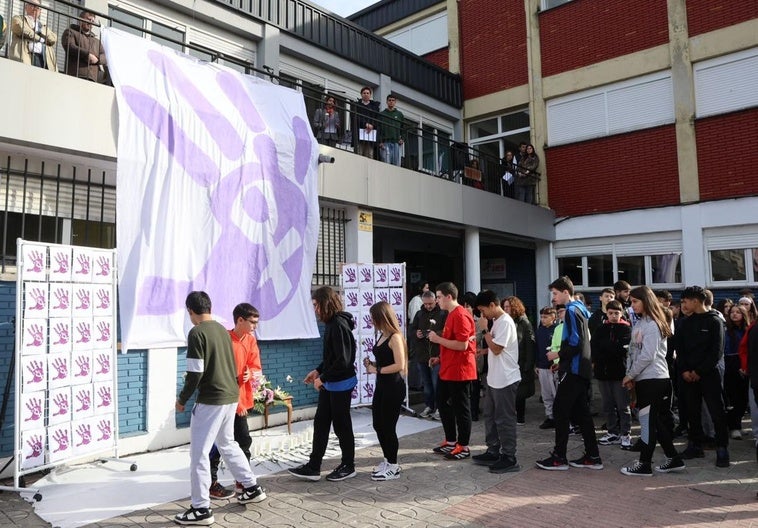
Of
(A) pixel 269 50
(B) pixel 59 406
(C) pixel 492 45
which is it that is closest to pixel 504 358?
(B) pixel 59 406

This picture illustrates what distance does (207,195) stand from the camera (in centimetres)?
709

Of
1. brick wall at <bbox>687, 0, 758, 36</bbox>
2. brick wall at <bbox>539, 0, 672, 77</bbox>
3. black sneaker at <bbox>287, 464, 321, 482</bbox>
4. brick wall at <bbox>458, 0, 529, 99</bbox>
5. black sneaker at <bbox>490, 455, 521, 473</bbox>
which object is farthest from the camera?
brick wall at <bbox>458, 0, 529, 99</bbox>

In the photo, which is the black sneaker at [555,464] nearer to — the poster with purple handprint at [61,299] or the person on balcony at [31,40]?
the poster with purple handprint at [61,299]

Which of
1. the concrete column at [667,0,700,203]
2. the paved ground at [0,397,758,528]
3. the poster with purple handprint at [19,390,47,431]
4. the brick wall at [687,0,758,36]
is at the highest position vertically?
the brick wall at [687,0,758,36]

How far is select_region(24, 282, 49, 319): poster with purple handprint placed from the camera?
5062 mm

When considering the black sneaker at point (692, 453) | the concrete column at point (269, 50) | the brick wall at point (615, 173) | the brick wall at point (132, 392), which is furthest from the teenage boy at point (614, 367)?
the concrete column at point (269, 50)

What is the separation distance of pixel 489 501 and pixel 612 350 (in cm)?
269

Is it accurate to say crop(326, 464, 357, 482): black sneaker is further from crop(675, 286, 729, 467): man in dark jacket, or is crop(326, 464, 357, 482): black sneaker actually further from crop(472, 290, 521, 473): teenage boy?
crop(675, 286, 729, 467): man in dark jacket

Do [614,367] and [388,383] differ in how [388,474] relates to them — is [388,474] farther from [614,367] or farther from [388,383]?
[614,367]

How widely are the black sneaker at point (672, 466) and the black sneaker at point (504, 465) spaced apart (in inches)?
54.8

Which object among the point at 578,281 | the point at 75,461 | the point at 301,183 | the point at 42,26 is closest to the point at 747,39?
the point at 578,281

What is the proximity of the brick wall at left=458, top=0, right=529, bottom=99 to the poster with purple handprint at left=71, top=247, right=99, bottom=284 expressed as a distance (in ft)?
41.0

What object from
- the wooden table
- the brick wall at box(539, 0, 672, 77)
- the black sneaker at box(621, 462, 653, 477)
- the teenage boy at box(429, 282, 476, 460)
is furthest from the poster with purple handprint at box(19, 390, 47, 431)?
the brick wall at box(539, 0, 672, 77)

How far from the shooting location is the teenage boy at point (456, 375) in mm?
6078
